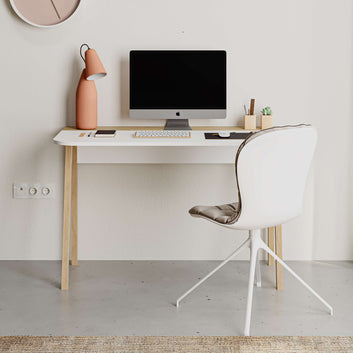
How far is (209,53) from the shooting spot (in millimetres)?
3543

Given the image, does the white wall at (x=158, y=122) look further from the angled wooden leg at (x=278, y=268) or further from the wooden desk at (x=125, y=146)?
the angled wooden leg at (x=278, y=268)

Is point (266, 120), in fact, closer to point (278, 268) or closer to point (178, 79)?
point (178, 79)

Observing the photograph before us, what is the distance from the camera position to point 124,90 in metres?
3.68

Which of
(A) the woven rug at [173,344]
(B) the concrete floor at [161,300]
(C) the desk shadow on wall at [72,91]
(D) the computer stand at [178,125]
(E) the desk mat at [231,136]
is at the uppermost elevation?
(C) the desk shadow on wall at [72,91]

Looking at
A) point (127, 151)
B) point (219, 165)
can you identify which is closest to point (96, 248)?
point (127, 151)

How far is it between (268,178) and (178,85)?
109cm

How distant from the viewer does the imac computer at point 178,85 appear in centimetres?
354

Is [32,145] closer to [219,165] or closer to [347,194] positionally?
[219,165]

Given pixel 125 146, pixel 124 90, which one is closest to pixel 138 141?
pixel 125 146

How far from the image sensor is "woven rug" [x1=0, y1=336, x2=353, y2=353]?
2596 millimetres

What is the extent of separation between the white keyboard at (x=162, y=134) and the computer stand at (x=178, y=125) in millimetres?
172

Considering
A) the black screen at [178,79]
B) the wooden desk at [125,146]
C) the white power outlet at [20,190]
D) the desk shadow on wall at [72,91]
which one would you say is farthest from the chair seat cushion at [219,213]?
the white power outlet at [20,190]

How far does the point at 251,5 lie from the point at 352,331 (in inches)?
75.2

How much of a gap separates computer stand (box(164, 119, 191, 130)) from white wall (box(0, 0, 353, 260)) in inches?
4.7
